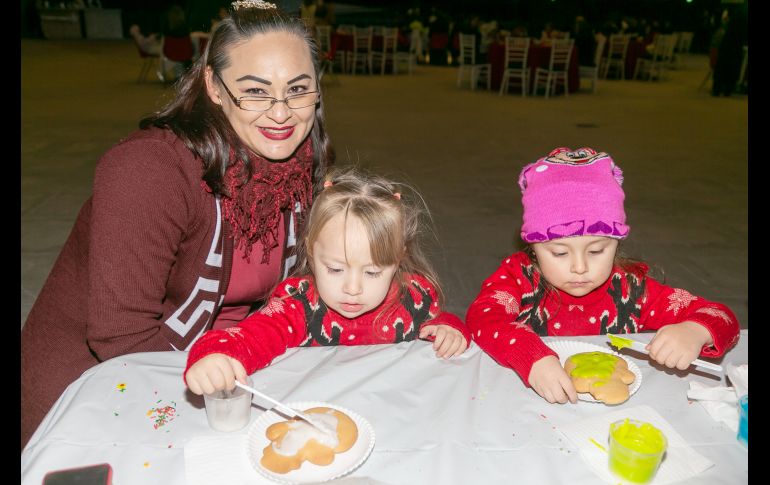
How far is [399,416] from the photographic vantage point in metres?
1.32

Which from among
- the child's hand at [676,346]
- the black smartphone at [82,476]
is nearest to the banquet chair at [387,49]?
the child's hand at [676,346]

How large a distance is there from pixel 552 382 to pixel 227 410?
73 centimetres

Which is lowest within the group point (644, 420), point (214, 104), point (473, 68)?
point (473, 68)

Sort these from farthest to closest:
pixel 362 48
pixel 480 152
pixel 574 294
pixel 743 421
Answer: pixel 362 48 → pixel 480 152 → pixel 574 294 → pixel 743 421

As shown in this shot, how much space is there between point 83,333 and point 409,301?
1.07m

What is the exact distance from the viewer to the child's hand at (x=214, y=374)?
51.4 inches

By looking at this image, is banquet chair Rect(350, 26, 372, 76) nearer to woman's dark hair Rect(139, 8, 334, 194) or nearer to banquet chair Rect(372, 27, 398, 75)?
banquet chair Rect(372, 27, 398, 75)

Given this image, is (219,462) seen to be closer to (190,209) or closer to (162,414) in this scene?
(162,414)

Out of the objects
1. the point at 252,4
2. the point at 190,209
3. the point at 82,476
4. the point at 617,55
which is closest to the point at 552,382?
the point at 82,476

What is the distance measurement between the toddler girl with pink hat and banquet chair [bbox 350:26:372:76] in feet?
44.6

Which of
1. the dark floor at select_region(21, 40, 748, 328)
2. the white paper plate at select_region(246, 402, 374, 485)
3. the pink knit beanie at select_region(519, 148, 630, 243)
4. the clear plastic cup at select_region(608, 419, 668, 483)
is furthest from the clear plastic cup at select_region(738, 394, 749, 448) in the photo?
the dark floor at select_region(21, 40, 748, 328)

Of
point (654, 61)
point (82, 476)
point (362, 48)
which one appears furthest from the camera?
point (654, 61)

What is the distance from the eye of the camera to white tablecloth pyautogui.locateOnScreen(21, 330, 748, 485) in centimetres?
116

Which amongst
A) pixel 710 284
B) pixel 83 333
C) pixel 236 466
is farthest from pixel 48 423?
pixel 710 284
